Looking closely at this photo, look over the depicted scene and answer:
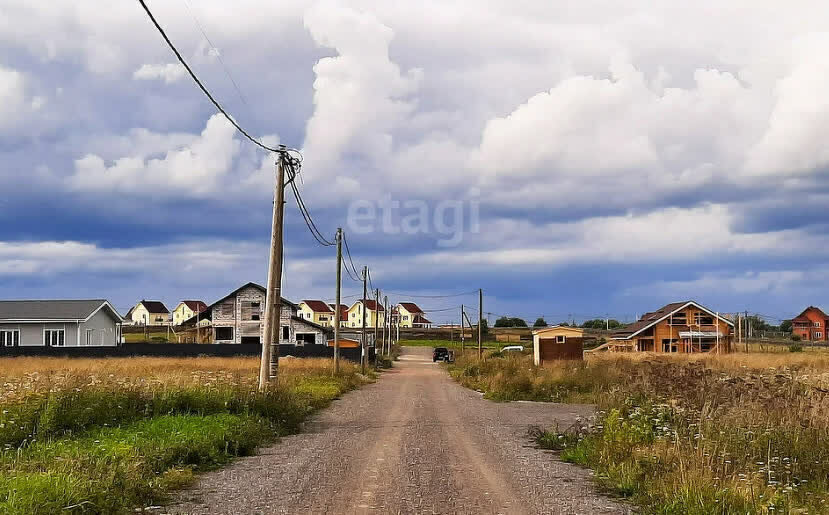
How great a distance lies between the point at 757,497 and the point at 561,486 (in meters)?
2.65

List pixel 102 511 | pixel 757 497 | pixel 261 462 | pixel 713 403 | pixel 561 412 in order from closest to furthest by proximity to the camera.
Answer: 1. pixel 102 511
2. pixel 757 497
3. pixel 261 462
4. pixel 713 403
5. pixel 561 412

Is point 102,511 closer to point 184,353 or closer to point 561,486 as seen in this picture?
point 561,486

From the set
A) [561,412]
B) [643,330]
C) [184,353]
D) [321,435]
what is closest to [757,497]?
[321,435]

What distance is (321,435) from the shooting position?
15.9 m

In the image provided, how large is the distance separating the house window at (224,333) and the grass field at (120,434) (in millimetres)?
52936

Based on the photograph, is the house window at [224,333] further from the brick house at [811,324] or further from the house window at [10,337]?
the brick house at [811,324]

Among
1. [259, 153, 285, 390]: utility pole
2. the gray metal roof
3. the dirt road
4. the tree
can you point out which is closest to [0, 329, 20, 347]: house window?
the gray metal roof

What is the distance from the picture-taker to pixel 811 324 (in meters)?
122

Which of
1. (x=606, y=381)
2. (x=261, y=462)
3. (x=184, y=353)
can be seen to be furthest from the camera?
(x=184, y=353)

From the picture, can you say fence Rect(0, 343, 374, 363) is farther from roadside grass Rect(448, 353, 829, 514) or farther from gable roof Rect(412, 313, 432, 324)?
gable roof Rect(412, 313, 432, 324)

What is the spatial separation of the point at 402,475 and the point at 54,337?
49.3m

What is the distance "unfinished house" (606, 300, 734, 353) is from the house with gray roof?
4609cm

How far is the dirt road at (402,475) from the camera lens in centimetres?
895

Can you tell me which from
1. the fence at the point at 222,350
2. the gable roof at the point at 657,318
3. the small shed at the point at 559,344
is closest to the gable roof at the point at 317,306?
the gable roof at the point at 657,318
